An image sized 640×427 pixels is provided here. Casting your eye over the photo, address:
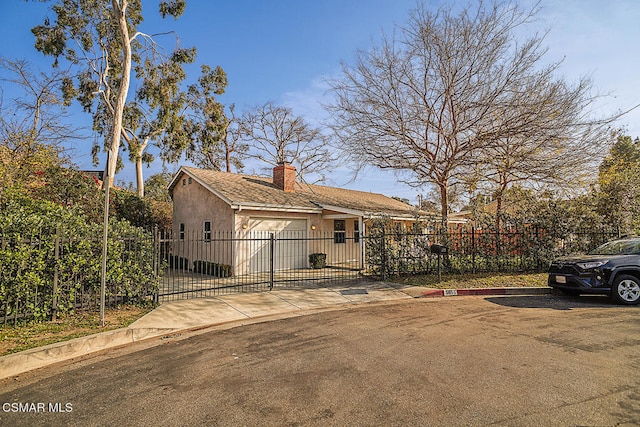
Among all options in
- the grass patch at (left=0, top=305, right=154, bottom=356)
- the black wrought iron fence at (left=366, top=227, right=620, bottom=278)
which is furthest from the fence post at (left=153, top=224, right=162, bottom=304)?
the black wrought iron fence at (left=366, top=227, right=620, bottom=278)

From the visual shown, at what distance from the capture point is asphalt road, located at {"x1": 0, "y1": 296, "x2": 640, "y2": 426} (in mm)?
3146

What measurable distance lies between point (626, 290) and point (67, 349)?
11.3m

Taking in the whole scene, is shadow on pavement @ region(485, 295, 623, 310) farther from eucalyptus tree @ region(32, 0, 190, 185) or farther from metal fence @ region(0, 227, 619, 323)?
eucalyptus tree @ region(32, 0, 190, 185)

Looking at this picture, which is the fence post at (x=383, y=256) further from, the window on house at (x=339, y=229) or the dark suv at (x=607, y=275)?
the window on house at (x=339, y=229)

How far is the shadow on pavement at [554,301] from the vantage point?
7852 mm

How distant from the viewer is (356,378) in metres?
3.95

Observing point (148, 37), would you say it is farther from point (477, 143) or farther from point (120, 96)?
point (477, 143)

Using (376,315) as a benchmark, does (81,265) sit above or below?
above

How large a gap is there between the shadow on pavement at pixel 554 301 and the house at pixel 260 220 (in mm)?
4147

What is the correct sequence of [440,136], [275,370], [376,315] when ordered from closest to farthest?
[275,370] < [376,315] < [440,136]

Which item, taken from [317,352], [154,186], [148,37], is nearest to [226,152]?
[154,186]

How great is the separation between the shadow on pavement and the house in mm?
4147

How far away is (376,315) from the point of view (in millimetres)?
7230

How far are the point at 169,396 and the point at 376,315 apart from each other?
4616mm
